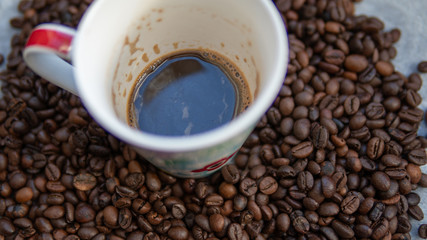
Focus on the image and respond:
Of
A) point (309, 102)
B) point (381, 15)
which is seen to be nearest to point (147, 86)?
point (309, 102)

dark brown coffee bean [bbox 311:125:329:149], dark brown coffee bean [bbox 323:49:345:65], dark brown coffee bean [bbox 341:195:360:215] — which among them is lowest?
dark brown coffee bean [bbox 341:195:360:215]

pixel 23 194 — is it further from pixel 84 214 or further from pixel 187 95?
pixel 187 95

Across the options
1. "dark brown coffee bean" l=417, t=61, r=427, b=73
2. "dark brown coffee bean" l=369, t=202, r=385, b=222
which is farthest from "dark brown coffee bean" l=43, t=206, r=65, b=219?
"dark brown coffee bean" l=417, t=61, r=427, b=73

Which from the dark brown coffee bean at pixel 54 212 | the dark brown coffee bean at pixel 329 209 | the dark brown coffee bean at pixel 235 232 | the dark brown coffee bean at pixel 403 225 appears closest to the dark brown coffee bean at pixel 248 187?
the dark brown coffee bean at pixel 235 232

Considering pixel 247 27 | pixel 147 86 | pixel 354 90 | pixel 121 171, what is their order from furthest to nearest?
pixel 354 90
pixel 121 171
pixel 147 86
pixel 247 27

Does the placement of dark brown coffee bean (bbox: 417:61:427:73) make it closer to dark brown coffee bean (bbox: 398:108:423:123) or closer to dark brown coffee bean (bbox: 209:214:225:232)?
dark brown coffee bean (bbox: 398:108:423:123)

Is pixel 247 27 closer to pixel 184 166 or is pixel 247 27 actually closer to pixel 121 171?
pixel 184 166
